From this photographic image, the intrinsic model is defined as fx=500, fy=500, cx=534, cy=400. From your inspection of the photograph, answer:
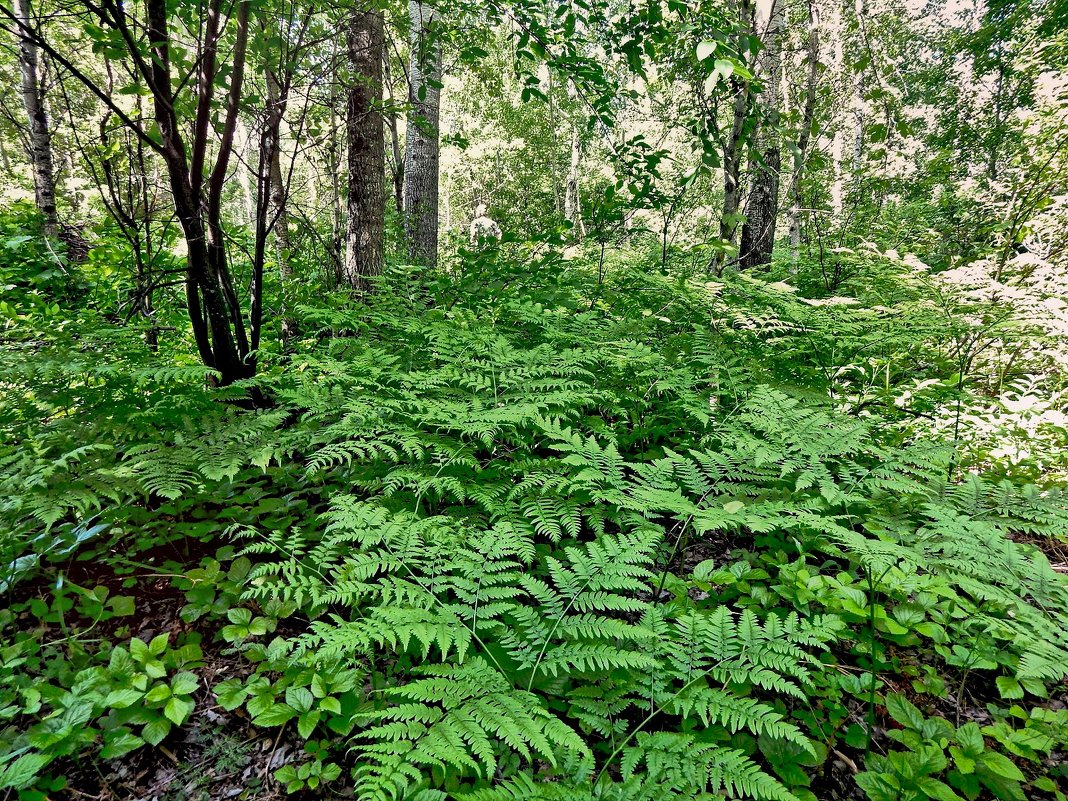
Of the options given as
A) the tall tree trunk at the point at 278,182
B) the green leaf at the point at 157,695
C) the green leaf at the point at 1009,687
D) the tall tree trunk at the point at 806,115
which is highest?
the tall tree trunk at the point at 806,115

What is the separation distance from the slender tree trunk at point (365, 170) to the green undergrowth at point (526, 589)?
251cm

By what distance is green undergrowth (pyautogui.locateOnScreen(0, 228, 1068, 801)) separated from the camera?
62.6 inches

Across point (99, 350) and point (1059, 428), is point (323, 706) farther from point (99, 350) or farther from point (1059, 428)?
point (1059, 428)

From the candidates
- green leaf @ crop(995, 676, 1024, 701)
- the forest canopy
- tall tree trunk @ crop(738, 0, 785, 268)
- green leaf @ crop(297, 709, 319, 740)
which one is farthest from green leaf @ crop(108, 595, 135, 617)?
tall tree trunk @ crop(738, 0, 785, 268)

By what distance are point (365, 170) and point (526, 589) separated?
4901 millimetres

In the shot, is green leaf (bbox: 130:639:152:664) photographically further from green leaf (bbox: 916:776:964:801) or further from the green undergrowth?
green leaf (bbox: 916:776:964:801)

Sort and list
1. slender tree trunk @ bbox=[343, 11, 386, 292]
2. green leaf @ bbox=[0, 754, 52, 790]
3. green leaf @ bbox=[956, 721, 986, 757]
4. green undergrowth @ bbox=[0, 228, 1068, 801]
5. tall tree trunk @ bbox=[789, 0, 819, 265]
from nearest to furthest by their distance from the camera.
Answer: green leaf @ bbox=[0, 754, 52, 790] → green undergrowth @ bbox=[0, 228, 1068, 801] → green leaf @ bbox=[956, 721, 986, 757] → slender tree trunk @ bbox=[343, 11, 386, 292] → tall tree trunk @ bbox=[789, 0, 819, 265]

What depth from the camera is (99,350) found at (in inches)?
123

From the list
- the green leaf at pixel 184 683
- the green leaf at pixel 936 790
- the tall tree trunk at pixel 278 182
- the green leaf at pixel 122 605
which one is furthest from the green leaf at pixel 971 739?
the tall tree trunk at pixel 278 182

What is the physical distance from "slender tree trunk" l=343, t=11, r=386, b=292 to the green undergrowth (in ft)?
8.24

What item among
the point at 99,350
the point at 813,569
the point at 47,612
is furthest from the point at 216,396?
the point at 813,569

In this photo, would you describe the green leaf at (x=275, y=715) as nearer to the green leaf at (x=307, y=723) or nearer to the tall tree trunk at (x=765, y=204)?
the green leaf at (x=307, y=723)

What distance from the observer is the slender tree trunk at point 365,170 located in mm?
4918

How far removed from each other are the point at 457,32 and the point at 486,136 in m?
20.8
